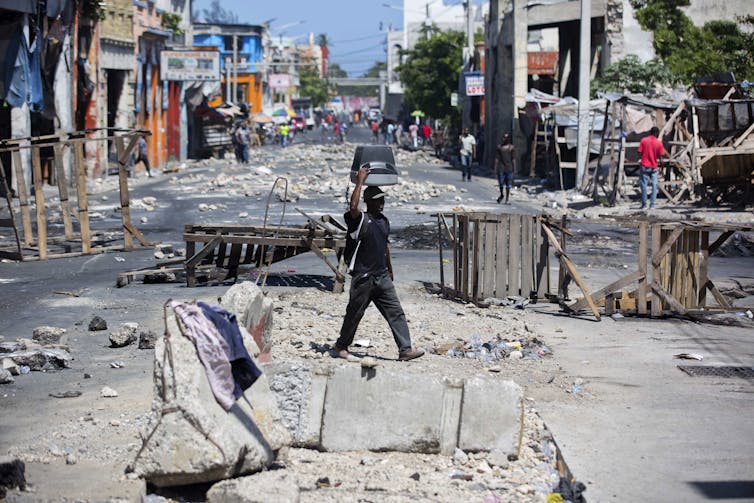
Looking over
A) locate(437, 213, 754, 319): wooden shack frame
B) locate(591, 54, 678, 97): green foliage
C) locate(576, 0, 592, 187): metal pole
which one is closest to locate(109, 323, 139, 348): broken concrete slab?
locate(437, 213, 754, 319): wooden shack frame

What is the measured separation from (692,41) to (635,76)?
409cm

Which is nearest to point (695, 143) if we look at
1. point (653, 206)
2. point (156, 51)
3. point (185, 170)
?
point (653, 206)

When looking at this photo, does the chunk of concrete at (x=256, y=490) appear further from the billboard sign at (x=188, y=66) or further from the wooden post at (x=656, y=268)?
the billboard sign at (x=188, y=66)

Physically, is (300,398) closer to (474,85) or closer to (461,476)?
(461,476)

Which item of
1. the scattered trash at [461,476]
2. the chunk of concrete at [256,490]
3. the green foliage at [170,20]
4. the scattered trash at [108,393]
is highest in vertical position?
the green foliage at [170,20]

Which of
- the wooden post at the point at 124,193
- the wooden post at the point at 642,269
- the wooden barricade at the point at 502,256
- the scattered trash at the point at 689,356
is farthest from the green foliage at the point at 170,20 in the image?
the scattered trash at the point at 689,356

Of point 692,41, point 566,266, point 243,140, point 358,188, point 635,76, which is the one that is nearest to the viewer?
point 358,188

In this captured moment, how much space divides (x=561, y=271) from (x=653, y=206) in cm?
1215

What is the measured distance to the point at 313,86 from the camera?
529 feet

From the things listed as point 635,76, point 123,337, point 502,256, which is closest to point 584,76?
point 635,76

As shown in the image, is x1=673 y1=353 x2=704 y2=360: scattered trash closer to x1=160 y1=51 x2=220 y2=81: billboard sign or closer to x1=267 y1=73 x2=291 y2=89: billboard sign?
x1=160 y1=51 x2=220 y2=81: billboard sign

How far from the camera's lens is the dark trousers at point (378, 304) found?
917 centimetres

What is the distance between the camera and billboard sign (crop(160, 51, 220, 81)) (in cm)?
4619

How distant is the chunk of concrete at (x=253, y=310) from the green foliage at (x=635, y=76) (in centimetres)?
2629
